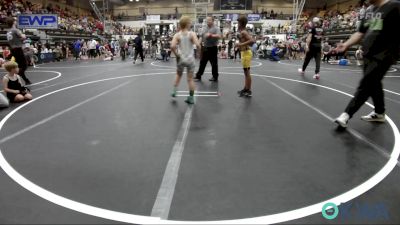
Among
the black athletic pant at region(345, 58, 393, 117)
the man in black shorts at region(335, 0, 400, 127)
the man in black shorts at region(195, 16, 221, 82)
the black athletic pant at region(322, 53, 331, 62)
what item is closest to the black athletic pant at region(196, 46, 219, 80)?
the man in black shorts at region(195, 16, 221, 82)

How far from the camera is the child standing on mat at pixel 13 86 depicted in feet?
21.6

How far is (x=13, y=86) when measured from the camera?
6738 millimetres

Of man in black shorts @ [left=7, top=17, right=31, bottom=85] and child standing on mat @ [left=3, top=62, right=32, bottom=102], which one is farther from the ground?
man in black shorts @ [left=7, top=17, right=31, bottom=85]

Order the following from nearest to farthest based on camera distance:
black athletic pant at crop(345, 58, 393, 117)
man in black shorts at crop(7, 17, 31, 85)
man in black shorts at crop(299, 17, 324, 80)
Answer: black athletic pant at crop(345, 58, 393, 117) < man in black shorts at crop(7, 17, 31, 85) < man in black shorts at crop(299, 17, 324, 80)

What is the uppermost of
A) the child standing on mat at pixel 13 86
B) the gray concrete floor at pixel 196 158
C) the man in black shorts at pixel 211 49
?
the man in black shorts at pixel 211 49

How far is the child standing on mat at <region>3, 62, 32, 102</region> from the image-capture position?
6.58 m

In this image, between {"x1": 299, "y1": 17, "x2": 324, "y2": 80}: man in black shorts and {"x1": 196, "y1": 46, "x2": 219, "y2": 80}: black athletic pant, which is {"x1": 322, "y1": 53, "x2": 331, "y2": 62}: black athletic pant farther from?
{"x1": 196, "y1": 46, "x2": 219, "y2": 80}: black athletic pant

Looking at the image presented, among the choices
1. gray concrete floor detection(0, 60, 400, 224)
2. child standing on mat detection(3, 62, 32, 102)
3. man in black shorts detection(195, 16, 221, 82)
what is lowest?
gray concrete floor detection(0, 60, 400, 224)

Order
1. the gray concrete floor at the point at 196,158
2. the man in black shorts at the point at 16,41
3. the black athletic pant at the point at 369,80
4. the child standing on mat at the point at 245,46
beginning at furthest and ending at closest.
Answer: the man in black shorts at the point at 16,41, the child standing on mat at the point at 245,46, the black athletic pant at the point at 369,80, the gray concrete floor at the point at 196,158

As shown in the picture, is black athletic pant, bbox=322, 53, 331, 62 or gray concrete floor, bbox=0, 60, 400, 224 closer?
gray concrete floor, bbox=0, 60, 400, 224

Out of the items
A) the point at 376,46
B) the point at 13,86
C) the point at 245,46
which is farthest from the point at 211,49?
the point at 376,46

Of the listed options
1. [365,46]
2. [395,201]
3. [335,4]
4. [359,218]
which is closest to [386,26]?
[365,46]

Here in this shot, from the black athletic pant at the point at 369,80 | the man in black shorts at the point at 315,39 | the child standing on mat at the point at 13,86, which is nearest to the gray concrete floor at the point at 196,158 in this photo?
the black athletic pant at the point at 369,80

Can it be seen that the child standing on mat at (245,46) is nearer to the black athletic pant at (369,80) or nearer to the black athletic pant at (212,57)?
the black athletic pant at (212,57)
